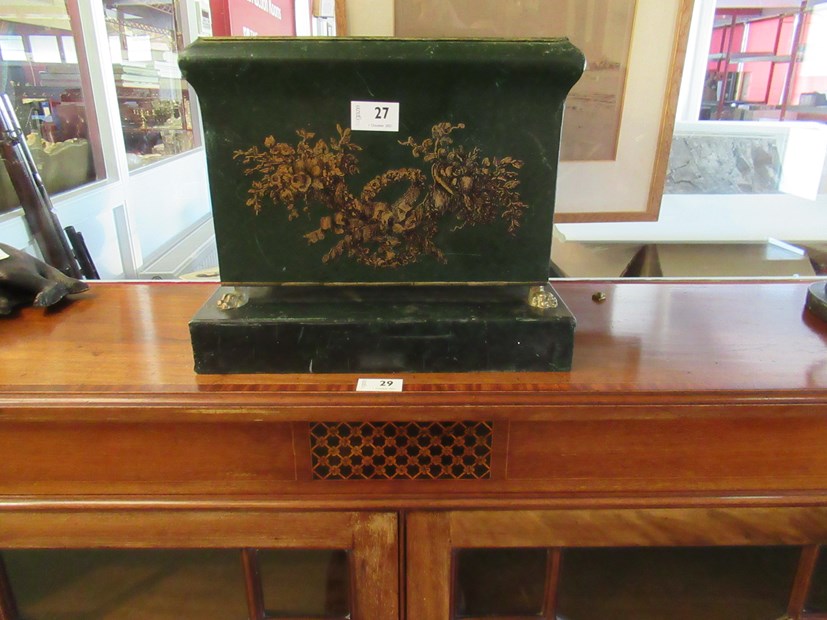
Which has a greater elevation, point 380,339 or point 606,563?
point 380,339

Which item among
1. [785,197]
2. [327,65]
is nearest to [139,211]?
[327,65]

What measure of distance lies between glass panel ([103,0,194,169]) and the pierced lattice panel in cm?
133

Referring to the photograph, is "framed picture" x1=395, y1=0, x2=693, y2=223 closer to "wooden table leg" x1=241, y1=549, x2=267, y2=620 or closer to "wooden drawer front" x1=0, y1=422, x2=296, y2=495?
"wooden drawer front" x1=0, y1=422, x2=296, y2=495

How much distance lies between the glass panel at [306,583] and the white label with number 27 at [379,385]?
0.84ft

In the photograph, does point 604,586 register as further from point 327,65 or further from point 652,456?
point 327,65

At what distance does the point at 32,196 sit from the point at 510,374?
3.63 feet

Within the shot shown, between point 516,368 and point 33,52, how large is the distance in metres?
1.43

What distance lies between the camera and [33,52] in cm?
145

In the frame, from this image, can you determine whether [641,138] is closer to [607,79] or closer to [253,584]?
[607,79]

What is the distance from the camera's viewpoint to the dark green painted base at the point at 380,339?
30.2 inches

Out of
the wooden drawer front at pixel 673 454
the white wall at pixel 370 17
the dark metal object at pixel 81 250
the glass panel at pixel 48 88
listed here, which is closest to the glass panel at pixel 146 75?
the glass panel at pixel 48 88

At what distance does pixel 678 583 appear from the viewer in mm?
888

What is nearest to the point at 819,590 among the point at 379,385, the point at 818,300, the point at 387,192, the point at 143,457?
the point at 818,300

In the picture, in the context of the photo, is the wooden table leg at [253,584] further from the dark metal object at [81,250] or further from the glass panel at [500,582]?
the dark metal object at [81,250]
